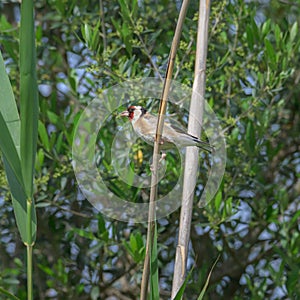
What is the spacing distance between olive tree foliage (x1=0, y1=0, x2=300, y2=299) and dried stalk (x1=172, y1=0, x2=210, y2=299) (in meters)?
0.62

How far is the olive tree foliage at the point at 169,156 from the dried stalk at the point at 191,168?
616 millimetres

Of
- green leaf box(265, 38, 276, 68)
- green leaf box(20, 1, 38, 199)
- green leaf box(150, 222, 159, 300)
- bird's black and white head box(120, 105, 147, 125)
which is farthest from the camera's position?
green leaf box(265, 38, 276, 68)

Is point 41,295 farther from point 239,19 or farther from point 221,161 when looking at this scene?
point 221,161

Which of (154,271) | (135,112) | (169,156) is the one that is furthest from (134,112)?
(169,156)

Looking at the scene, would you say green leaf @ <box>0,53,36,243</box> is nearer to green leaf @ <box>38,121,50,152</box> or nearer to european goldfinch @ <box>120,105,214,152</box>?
european goldfinch @ <box>120,105,214,152</box>

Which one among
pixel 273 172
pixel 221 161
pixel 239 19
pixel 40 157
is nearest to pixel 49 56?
pixel 40 157

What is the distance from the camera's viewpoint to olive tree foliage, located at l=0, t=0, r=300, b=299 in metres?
1.92

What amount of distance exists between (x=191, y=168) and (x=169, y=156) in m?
0.82

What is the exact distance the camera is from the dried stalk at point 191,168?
102 centimetres

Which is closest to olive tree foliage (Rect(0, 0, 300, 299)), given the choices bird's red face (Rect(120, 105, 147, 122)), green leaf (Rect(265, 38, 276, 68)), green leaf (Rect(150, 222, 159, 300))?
green leaf (Rect(265, 38, 276, 68))

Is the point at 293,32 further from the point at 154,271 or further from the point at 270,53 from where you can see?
the point at 154,271

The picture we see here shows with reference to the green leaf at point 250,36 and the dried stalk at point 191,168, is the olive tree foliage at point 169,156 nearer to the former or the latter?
the green leaf at point 250,36

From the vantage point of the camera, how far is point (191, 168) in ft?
3.39

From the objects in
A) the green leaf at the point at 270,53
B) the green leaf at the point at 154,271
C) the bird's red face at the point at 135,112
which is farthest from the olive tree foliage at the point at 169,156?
the green leaf at the point at 154,271
